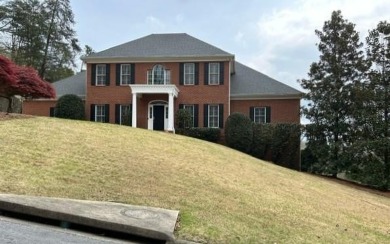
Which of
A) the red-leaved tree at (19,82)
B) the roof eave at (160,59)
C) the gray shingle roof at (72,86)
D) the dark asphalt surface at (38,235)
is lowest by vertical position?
the dark asphalt surface at (38,235)

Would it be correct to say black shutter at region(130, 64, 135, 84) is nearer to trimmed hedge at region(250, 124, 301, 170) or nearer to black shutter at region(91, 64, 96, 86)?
black shutter at region(91, 64, 96, 86)

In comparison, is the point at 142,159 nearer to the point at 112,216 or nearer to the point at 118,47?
the point at 112,216

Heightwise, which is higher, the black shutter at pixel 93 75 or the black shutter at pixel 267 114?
the black shutter at pixel 93 75

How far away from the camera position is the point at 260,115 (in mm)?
30094

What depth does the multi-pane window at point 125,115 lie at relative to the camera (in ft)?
97.2

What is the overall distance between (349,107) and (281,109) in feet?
15.8

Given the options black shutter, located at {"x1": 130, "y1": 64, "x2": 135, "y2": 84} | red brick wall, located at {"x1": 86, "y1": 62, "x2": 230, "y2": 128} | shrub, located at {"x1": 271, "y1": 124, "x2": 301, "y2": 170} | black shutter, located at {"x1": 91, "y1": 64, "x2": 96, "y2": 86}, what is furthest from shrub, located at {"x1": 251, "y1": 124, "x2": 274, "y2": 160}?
black shutter, located at {"x1": 91, "y1": 64, "x2": 96, "y2": 86}

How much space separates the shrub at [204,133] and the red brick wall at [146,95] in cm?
114

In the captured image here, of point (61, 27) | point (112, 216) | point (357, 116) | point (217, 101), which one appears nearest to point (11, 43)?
point (61, 27)

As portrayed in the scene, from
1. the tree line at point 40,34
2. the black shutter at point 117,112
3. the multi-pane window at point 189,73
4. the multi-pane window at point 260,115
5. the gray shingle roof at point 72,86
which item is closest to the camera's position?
the multi-pane window at point 260,115

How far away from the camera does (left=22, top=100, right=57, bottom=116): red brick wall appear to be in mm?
32344

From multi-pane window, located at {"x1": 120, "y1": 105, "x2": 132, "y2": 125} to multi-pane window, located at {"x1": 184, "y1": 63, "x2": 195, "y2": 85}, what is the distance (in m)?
4.31

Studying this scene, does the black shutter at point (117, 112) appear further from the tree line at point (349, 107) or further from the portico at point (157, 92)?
the tree line at point (349, 107)

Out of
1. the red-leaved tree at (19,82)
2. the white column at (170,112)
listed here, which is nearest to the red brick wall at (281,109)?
the white column at (170,112)
